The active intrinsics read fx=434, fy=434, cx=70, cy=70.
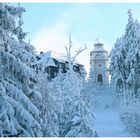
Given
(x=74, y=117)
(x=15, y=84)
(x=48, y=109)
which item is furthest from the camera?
(x=74, y=117)

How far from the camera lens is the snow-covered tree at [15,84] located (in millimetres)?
11242

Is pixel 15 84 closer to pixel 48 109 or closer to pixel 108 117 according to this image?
pixel 48 109

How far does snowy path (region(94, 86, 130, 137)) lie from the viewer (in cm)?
1550

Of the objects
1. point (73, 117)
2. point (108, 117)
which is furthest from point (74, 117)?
point (108, 117)

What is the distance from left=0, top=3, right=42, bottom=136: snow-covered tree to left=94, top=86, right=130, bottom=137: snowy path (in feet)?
12.1

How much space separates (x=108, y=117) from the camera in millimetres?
18453

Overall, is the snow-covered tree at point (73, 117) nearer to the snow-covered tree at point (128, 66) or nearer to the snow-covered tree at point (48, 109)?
the snow-covered tree at point (48, 109)

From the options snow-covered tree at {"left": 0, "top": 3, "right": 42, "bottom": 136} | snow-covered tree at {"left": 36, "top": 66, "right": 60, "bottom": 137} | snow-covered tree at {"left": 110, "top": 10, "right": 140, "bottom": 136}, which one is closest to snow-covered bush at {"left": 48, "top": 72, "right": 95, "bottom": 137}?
snow-covered tree at {"left": 36, "top": 66, "right": 60, "bottom": 137}

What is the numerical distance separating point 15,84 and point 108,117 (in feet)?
23.6

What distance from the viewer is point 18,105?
11570mm

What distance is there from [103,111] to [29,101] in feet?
26.9

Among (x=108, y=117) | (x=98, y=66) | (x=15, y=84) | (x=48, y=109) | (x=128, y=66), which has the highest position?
(x=98, y=66)

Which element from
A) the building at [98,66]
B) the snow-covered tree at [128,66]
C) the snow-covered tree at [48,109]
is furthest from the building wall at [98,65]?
the snow-covered tree at [48,109]

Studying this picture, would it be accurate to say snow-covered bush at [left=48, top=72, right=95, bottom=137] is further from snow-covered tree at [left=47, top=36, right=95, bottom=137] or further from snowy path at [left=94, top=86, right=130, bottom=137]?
snowy path at [left=94, top=86, right=130, bottom=137]
